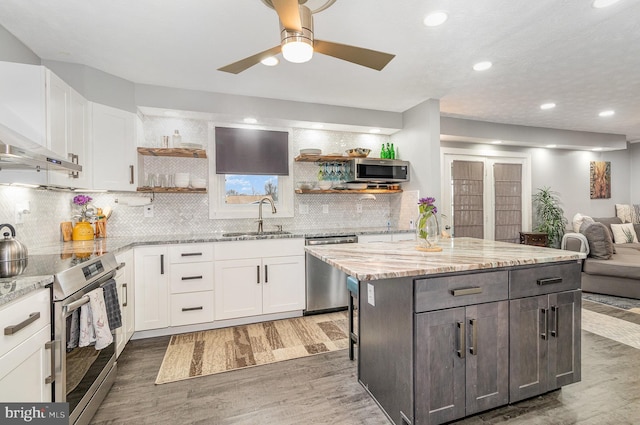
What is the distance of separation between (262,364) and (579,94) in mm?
4781

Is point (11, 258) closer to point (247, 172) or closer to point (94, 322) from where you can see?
point (94, 322)

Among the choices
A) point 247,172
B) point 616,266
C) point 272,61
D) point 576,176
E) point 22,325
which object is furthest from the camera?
point 576,176

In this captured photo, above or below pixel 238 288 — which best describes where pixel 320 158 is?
above

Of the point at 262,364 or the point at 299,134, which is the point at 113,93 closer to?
the point at 299,134

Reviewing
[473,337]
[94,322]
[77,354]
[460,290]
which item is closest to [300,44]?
[460,290]

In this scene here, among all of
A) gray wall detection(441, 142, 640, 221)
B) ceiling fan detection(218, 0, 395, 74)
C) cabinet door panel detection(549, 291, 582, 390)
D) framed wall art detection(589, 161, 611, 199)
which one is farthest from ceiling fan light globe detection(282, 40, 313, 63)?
framed wall art detection(589, 161, 611, 199)

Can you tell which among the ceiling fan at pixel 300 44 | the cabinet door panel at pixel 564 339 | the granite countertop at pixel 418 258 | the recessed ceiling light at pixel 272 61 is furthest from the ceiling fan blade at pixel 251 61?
the cabinet door panel at pixel 564 339

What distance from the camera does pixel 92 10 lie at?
201 cm

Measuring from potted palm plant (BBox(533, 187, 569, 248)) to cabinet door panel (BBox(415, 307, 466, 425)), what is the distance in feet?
17.4

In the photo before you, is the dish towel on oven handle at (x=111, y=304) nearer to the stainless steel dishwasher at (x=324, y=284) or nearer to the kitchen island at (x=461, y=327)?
the kitchen island at (x=461, y=327)

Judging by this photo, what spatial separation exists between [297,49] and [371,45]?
127 cm

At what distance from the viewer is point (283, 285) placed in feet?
11.1

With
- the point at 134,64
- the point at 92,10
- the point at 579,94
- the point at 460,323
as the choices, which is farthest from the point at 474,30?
the point at 134,64

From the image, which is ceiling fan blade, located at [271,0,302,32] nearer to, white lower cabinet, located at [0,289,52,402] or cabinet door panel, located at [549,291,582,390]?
white lower cabinet, located at [0,289,52,402]
